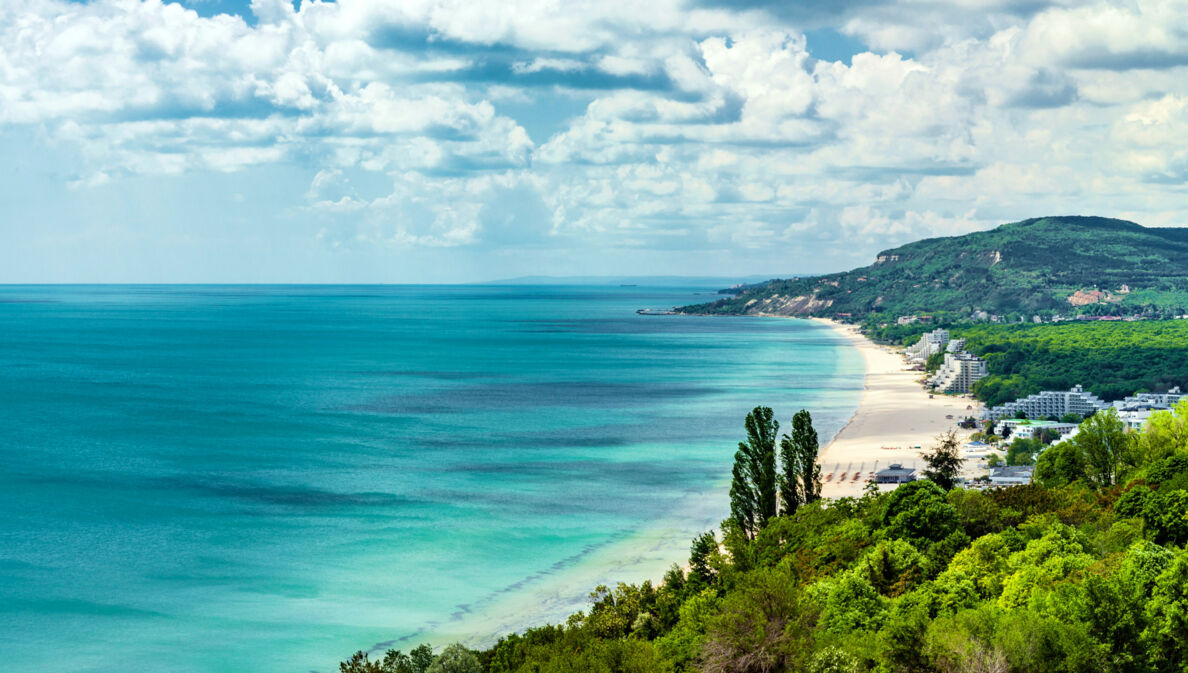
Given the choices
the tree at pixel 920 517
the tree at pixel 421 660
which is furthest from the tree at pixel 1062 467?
the tree at pixel 421 660

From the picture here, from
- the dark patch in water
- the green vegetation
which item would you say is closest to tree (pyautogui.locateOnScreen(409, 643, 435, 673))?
the dark patch in water

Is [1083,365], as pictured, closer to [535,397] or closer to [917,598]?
[535,397]


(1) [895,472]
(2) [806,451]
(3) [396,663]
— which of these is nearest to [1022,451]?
(1) [895,472]

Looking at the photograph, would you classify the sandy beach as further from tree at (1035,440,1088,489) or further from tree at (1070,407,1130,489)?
tree at (1070,407,1130,489)

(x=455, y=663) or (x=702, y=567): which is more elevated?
(x=702, y=567)

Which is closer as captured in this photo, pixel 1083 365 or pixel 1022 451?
pixel 1022 451

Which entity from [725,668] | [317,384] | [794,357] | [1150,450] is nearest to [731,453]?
[1150,450]

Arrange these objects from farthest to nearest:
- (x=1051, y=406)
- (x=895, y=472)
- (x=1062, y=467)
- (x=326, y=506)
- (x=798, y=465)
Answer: (x=1051, y=406)
(x=895, y=472)
(x=326, y=506)
(x=1062, y=467)
(x=798, y=465)
